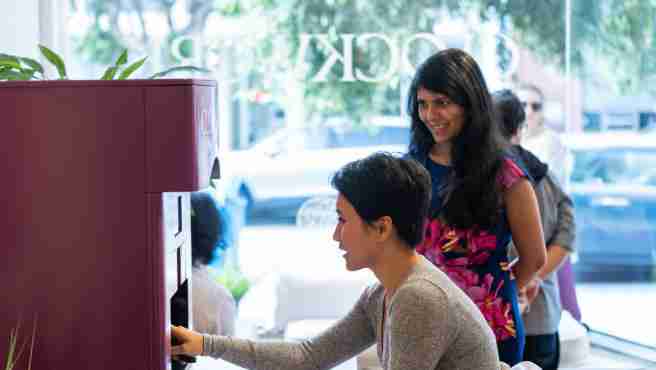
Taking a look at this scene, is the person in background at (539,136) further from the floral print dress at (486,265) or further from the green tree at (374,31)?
the floral print dress at (486,265)

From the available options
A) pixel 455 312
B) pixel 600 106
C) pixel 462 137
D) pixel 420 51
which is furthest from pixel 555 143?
pixel 455 312

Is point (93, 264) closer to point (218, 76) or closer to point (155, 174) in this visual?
point (155, 174)

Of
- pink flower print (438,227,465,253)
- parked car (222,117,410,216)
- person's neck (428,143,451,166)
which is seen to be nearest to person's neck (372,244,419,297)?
pink flower print (438,227,465,253)

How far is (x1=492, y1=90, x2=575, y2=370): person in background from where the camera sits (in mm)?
2736

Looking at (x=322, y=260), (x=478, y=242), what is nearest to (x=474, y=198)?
(x=478, y=242)

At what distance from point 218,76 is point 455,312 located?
3.90 meters

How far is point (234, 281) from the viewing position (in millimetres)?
5520

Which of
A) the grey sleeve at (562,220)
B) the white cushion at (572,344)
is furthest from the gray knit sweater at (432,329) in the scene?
the white cushion at (572,344)

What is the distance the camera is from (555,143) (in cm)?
517

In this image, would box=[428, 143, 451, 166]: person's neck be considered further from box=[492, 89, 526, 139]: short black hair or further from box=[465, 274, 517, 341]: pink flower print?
box=[492, 89, 526, 139]: short black hair

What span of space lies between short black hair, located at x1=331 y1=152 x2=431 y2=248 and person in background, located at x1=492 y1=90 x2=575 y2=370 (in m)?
0.97

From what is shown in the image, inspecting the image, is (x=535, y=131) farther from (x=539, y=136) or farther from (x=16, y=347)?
(x=16, y=347)

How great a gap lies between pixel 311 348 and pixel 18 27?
1.67 meters

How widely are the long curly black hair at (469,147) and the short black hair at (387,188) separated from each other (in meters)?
0.55
